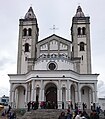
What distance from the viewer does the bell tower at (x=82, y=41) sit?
45594 millimetres

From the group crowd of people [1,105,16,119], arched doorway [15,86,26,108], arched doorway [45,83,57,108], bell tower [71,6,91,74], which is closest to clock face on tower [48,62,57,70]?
arched doorway [45,83,57,108]

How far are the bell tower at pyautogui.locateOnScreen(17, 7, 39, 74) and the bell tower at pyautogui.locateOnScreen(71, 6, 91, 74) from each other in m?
8.03

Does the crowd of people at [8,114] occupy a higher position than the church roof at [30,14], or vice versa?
the church roof at [30,14]

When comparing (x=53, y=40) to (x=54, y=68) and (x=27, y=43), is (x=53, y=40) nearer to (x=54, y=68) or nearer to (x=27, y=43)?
(x=27, y=43)

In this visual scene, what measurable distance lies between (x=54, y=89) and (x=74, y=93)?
3.46 m

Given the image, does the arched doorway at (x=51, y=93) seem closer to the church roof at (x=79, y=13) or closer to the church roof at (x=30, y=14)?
the church roof at (x=30, y=14)

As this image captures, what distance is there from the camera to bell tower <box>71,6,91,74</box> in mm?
45594

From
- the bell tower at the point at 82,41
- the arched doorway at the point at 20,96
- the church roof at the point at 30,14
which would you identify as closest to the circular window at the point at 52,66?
the arched doorway at the point at 20,96

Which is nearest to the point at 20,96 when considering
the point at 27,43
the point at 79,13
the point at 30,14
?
the point at 27,43

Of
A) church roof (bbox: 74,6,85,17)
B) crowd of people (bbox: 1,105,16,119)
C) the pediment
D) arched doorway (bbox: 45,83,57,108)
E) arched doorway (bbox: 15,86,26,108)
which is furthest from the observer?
church roof (bbox: 74,6,85,17)

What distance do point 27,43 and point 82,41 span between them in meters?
11.0

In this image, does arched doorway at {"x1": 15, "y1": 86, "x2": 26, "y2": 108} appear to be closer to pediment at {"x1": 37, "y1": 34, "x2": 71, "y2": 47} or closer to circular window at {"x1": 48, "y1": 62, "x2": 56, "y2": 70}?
circular window at {"x1": 48, "y1": 62, "x2": 56, "y2": 70}

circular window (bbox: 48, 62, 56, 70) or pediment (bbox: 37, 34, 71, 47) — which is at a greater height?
pediment (bbox: 37, 34, 71, 47)

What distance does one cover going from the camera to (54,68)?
4041 cm
